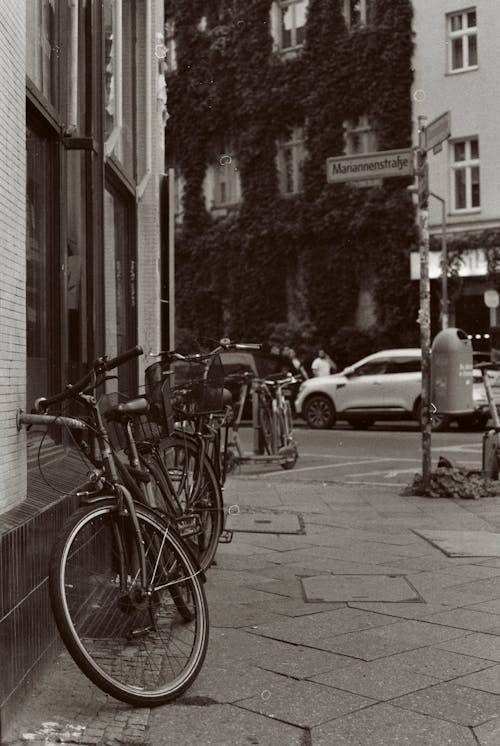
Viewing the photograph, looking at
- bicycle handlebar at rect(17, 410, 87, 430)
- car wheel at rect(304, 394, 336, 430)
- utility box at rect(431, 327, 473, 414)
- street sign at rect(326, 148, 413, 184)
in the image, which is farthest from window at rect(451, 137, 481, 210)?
bicycle handlebar at rect(17, 410, 87, 430)

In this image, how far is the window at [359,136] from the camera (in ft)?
97.2

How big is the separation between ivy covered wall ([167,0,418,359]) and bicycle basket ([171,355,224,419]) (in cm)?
2265

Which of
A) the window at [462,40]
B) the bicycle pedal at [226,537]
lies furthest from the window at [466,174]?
the bicycle pedal at [226,537]

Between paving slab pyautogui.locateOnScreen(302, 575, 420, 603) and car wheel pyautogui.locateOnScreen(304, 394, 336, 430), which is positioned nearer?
paving slab pyautogui.locateOnScreen(302, 575, 420, 603)

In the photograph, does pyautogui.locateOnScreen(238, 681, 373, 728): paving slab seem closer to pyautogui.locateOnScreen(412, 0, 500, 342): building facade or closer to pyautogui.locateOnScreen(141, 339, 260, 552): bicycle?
pyautogui.locateOnScreen(141, 339, 260, 552): bicycle

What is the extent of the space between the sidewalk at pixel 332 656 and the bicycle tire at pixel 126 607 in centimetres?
12

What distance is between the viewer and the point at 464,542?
733 cm

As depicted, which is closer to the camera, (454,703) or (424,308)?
(454,703)

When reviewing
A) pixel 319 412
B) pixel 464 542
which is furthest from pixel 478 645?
pixel 319 412

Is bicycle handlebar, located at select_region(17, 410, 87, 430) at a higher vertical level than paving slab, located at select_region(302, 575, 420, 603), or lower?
higher

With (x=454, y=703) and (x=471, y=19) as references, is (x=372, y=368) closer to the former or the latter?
(x=471, y=19)

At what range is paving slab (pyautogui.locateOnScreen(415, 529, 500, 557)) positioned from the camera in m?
6.91

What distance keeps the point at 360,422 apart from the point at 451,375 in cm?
1270

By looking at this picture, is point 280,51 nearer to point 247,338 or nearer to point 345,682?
point 247,338
